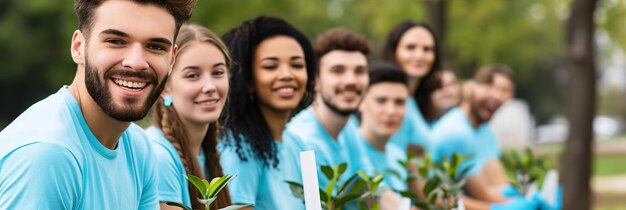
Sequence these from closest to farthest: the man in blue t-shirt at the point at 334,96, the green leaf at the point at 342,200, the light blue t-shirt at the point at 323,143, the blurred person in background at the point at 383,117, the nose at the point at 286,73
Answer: the green leaf at the point at 342,200 < the nose at the point at 286,73 < the light blue t-shirt at the point at 323,143 < the man in blue t-shirt at the point at 334,96 < the blurred person in background at the point at 383,117

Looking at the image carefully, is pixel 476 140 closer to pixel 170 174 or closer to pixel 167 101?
pixel 167 101

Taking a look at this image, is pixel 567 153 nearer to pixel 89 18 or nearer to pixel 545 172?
pixel 545 172

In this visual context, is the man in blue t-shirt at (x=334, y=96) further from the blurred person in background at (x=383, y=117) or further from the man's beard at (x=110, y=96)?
the man's beard at (x=110, y=96)

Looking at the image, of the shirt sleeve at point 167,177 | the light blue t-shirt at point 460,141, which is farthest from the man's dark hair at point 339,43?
the shirt sleeve at point 167,177

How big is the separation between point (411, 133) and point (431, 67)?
1.83 feet

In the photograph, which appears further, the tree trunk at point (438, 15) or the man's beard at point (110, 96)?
the tree trunk at point (438, 15)

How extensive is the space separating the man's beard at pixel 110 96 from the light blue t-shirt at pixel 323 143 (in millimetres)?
2177

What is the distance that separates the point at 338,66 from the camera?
630 centimetres

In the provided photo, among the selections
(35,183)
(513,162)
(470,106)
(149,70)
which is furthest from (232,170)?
(470,106)

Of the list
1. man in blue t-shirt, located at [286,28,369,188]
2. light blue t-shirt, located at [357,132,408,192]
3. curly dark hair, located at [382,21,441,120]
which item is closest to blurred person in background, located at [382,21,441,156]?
curly dark hair, located at [382,21,441,120]

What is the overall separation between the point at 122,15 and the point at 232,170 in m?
1.62

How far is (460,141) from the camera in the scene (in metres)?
8.74

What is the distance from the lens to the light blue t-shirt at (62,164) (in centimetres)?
285

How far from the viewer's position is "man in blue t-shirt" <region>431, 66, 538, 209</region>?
8.65 meters
